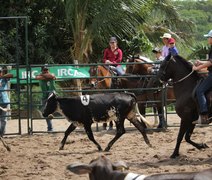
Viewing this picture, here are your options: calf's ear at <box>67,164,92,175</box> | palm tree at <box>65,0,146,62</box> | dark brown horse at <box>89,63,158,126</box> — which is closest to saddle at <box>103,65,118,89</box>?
dark brown horse at <box>89,63,158,126</box>

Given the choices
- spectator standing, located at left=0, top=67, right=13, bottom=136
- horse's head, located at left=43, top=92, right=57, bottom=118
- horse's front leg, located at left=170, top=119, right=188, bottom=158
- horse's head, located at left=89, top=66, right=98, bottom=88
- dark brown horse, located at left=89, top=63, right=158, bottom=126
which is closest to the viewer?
horse's front leg, located at left=170, top=119, right=188, bottom=158

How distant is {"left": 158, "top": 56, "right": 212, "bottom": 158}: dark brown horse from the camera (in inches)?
419

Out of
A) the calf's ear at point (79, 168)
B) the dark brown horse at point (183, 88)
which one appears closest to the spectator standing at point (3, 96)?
the dark brown horse at point (183, 88)

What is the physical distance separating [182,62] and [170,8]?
1406cm

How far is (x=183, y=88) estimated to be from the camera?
10766 millimetres

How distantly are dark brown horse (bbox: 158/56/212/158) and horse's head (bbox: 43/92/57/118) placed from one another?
223 cm

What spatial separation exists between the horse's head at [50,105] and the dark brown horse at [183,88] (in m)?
2.23

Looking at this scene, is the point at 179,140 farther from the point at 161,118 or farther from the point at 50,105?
the point at 161,118

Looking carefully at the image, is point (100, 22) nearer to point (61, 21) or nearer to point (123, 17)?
point (123, 17)

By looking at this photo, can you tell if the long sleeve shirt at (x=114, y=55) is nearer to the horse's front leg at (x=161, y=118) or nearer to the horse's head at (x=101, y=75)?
the horse's head at (x=101, y=75)

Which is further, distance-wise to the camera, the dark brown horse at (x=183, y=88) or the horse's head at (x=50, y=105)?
the horse's head at (x=50, y=105)

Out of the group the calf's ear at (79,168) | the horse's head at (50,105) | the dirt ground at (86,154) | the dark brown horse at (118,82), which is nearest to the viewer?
the calf's ear at (79,168)

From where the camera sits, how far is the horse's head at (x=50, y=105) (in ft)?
39.7

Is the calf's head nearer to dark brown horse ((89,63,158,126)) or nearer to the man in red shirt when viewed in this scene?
dark brown horse ((89,63,158,126))
